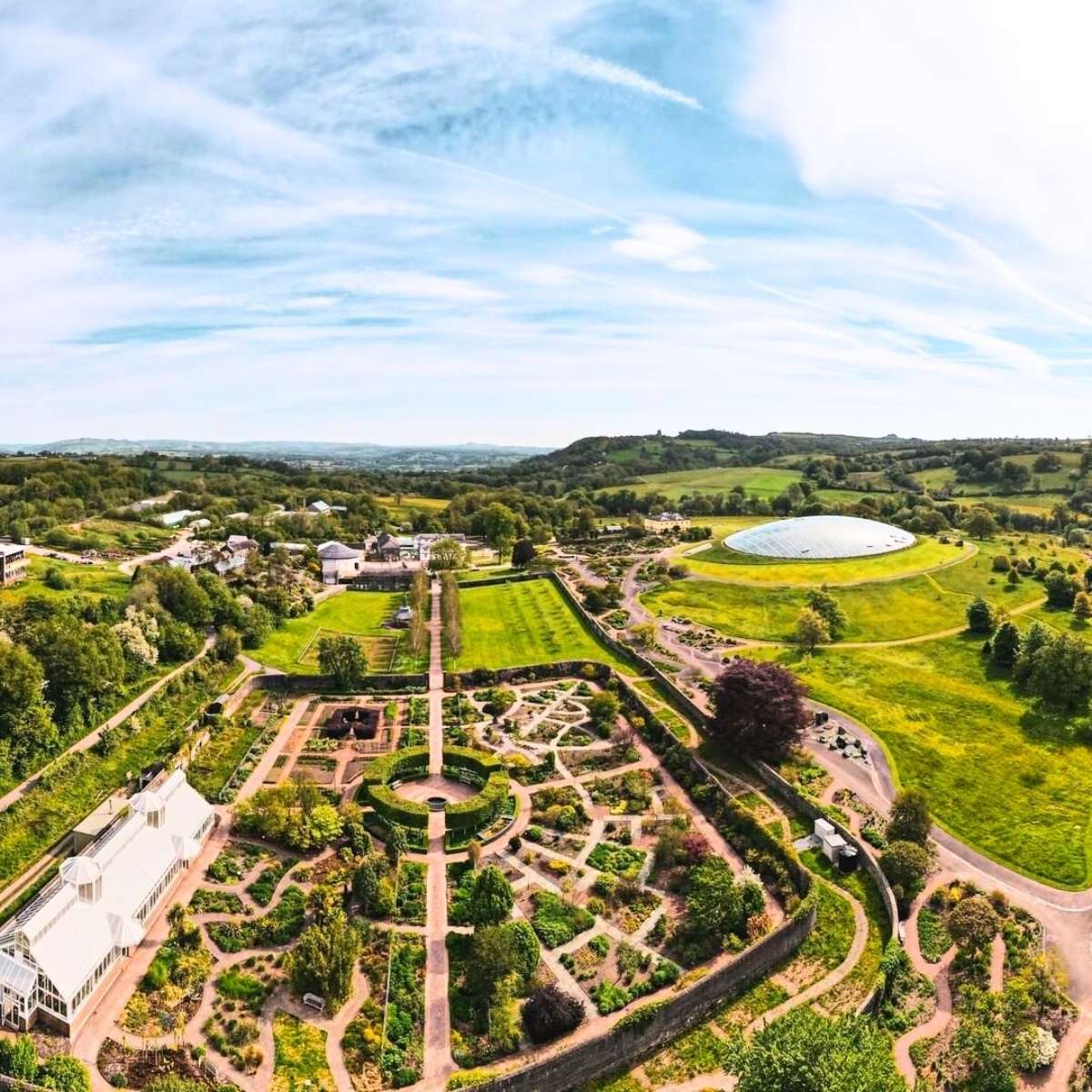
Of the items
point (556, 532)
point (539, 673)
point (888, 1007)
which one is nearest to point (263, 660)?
point (539, 673)

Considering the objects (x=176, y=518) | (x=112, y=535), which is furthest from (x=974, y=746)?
(x=176, y=518)

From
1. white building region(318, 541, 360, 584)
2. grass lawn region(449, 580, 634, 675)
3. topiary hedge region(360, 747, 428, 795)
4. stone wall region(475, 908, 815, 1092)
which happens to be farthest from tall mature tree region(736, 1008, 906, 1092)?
white building region(318, 541, 360, 584)

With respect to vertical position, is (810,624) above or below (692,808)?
above

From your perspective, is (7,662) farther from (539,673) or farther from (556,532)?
(556,532)

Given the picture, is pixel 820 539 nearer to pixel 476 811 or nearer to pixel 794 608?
pixel 794 608

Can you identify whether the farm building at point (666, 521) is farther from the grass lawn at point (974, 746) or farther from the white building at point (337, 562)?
the grass lawn at point (974, 746)

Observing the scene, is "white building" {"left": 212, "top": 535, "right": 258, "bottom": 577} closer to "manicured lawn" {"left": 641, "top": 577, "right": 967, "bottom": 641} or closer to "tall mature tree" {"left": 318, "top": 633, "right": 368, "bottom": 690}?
"tall mature tree" {"left": 318, "top": 633, "right": 368, "bottom": 690}

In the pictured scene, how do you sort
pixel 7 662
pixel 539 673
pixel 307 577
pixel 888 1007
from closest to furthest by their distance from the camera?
1. pixel 888 1007
2. pixel 7 662
3. pixel 539 673
4. pixel 307 577
